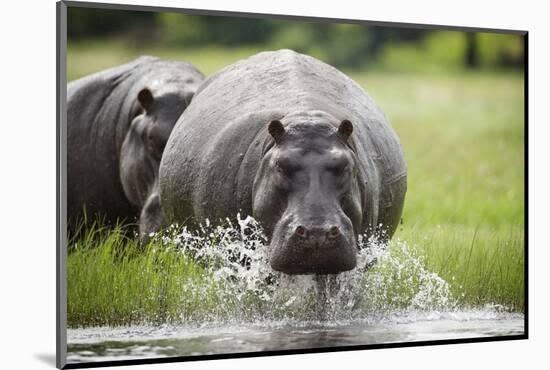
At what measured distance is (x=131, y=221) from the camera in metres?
10.8

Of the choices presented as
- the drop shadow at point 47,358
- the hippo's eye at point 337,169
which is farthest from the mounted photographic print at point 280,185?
the drop shadow at point 47,358

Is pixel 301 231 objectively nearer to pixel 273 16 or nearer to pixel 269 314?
A: pixel 269 314

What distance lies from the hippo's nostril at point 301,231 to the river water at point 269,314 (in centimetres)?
58

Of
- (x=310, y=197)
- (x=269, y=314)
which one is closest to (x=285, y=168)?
(x=310, y=197)

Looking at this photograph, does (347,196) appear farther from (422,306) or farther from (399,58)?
(399,58)

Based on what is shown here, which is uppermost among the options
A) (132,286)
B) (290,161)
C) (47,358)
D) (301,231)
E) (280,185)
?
(290,161)

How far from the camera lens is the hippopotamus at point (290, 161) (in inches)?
319

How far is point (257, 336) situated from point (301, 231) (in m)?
1.19

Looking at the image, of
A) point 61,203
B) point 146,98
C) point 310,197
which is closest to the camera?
point 310,197

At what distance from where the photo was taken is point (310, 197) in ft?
26.6

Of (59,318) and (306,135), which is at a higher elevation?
(306,135)

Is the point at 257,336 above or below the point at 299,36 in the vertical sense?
below

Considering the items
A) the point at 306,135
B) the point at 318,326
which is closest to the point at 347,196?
the point at 306,135

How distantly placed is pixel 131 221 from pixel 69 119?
102 centimetres
